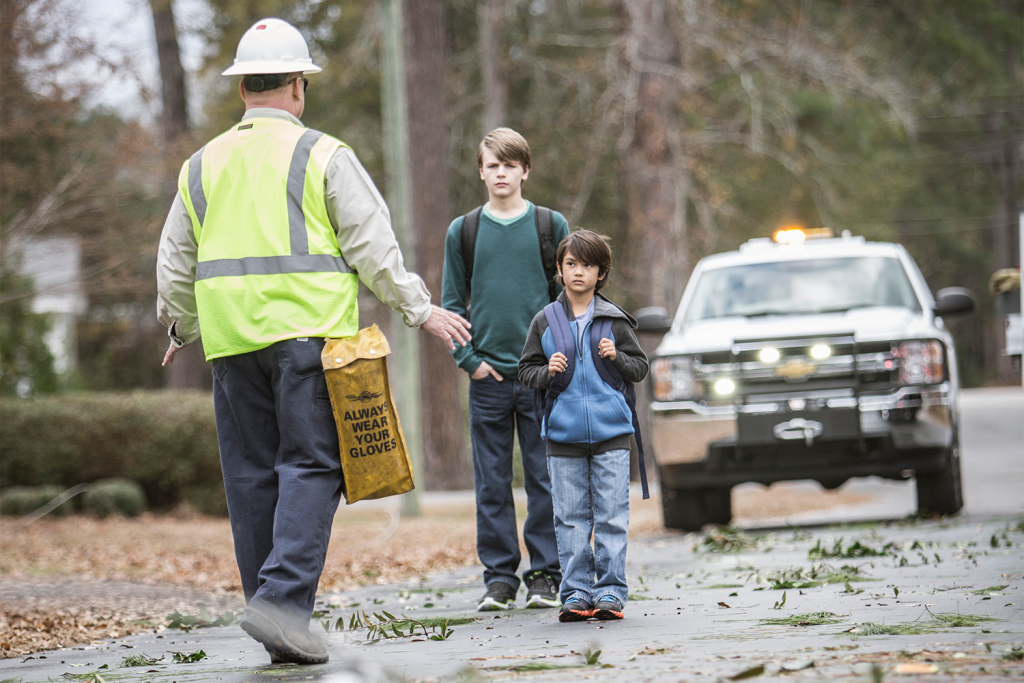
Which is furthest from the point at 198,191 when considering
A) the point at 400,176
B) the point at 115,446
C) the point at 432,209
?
the point at 432,209

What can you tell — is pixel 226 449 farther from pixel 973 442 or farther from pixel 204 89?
pixel 204 89

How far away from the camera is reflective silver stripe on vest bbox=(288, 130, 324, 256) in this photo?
4477mm

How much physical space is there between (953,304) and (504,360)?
182 inches

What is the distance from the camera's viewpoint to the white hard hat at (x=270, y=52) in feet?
15.1

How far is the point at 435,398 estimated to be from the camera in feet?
56.7

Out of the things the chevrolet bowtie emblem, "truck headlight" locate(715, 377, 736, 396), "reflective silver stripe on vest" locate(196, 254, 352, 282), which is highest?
"reflective silver stripe on vest" locate(196, 254, 352, 282)

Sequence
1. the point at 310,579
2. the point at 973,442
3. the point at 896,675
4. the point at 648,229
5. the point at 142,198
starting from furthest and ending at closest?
the point at 973,442 → the point at 648,229 → the point at 142,198 → the point at 310,579 → the point at 896,675

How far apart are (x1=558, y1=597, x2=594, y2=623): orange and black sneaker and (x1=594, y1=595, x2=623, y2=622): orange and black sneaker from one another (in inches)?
1.3

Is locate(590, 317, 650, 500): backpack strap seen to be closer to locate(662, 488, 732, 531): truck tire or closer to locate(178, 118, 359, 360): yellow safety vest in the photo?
locate(178, 118, 359, 360): yellow safety vest

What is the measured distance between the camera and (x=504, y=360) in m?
5.71

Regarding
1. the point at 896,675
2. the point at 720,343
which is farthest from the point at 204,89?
the point at 896,675

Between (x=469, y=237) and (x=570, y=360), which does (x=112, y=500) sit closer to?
(x=469, y=237)

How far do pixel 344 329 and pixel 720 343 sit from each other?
4820 mm

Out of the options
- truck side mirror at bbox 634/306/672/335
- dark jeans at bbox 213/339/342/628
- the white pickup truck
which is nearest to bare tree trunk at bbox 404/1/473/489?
truck side mirror at bbox 634/306/672/335
